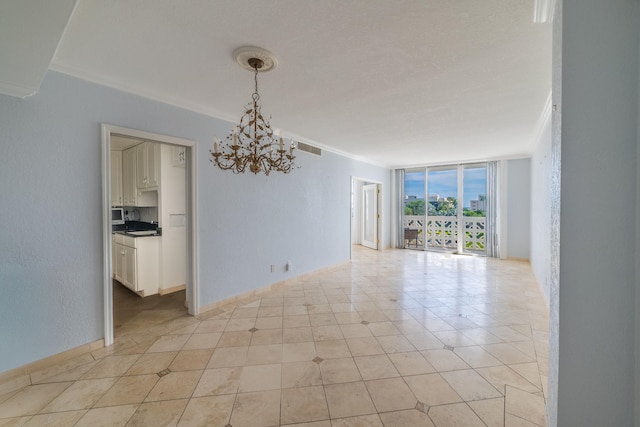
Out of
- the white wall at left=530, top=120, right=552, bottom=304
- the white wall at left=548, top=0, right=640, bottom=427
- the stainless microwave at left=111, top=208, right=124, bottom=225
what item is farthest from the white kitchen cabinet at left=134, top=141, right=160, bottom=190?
the white wall at left=530, top=120, right=552, bottom=304

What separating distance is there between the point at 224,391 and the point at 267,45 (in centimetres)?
256

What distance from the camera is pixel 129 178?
4586mm

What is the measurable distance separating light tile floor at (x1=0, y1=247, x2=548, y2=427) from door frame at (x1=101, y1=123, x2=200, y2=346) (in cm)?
25

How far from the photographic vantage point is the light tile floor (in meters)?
1.61

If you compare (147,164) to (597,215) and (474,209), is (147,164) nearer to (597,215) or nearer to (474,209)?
(597,215)

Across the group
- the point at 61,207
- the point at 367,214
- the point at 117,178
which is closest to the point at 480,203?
the point at 367,214

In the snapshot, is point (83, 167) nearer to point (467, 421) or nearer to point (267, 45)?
point (267, 45)

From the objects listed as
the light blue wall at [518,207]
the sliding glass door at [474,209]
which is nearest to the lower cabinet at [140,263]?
the sliding glass door at [474,209]

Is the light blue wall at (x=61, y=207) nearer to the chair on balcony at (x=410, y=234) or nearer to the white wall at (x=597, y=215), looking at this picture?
the white wall at (x=597, y=215)

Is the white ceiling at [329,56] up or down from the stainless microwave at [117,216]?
up

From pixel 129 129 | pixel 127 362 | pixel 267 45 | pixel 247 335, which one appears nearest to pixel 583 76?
pixel 267 45

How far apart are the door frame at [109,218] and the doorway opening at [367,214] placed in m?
4.83

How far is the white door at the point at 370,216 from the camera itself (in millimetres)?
7816

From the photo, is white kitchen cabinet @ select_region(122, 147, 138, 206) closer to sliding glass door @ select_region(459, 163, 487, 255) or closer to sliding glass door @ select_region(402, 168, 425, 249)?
sliding glass door @ select_region(402, 168, 425, 249)
